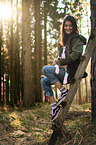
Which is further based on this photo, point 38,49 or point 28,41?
point 38,49

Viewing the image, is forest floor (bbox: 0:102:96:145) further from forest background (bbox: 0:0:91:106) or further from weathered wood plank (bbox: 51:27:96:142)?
forest background (bbox: 0:0:91:106)

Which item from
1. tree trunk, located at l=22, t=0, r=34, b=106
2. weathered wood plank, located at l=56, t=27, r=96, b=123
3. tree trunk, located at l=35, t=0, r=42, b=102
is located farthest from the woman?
tree trunk, located at l=35, t=0, r=42, b=102

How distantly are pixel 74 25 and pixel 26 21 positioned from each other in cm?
337

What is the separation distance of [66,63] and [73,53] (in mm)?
171

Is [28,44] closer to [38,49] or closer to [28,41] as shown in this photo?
[28,41]

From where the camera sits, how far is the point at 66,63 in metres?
2.41

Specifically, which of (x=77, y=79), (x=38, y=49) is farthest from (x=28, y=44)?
(x=77, y=79)

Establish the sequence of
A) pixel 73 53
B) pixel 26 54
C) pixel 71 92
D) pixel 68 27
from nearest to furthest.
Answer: pixel 71 92
pixel 73 53
pixel 68 27
pixel 26 54

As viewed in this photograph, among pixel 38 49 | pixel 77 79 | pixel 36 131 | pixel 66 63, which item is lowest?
pixel 36 131

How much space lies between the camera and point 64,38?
9.05 feet

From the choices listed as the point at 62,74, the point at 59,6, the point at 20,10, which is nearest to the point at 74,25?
the point at 62,74

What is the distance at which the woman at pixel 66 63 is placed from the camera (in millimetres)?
2379

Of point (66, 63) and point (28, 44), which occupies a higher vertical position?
point (28, 44)

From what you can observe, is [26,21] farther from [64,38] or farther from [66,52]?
[66,52]
